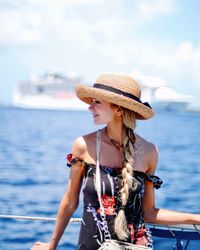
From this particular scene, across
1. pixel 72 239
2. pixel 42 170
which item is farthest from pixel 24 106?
pixel 72 239

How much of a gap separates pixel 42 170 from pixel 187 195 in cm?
554

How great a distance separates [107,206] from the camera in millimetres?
2168

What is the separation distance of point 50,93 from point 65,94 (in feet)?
10.0

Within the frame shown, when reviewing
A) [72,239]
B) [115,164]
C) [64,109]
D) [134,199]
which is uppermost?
[64,109]

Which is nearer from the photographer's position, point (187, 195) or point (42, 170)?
point (187, 195)

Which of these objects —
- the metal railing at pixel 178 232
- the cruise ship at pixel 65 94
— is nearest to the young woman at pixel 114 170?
the metal railing at pixel 178 232

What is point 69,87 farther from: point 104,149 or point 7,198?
point 104,149

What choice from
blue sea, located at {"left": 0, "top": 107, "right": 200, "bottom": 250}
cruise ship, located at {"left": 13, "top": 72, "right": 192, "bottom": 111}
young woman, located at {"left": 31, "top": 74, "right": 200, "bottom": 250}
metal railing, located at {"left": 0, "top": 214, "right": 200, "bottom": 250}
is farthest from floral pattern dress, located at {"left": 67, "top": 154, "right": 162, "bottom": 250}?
cruise ship, located at {"left": 13, "top": 72, "right": 192, "bottom": 111}

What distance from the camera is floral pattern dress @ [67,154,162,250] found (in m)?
2.16

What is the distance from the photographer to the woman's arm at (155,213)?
7.52 feet

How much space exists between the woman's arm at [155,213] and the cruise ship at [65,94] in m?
101

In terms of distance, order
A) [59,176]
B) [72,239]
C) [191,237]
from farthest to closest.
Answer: [59,176]
[72,239]
[191,237]

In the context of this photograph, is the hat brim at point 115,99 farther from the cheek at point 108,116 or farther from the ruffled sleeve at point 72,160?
the ruffled sleeve at point 72,160

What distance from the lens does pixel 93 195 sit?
2.16 m
